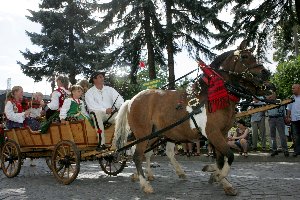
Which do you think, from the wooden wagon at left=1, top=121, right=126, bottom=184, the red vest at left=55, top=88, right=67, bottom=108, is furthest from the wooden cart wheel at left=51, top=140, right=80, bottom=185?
the red vest at left=55, top=88, right=67, bottom=108

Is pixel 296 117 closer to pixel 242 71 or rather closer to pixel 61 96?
pixel 242 71

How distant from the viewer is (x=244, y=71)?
611 cm

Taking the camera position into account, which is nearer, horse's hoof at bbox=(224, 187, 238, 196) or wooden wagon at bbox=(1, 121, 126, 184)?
horse's hoof at bbox=(224, 187, 238, 196)

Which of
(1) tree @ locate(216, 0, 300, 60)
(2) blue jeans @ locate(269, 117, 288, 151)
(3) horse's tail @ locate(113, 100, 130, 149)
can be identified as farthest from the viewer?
(1) tree @ locate(216, 0, 300, 60)

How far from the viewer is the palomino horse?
603 centimetres

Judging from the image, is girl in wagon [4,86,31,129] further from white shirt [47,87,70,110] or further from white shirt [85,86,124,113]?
white shirt [85,86,124,113]

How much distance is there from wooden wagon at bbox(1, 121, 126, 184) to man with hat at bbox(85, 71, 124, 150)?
304 mm

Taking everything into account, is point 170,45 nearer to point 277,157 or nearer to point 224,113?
point 277,157

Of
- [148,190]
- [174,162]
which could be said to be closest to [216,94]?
[148,190]

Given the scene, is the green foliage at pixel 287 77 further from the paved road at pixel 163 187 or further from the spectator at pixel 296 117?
the paved road at pixel 163 187

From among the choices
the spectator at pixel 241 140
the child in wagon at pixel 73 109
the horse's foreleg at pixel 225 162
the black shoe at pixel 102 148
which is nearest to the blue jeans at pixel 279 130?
the spectator at pixel 241 140

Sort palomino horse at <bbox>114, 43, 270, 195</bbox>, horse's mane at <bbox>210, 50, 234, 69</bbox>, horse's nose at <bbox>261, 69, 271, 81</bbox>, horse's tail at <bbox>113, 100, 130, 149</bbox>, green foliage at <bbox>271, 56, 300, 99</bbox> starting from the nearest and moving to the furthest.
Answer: horse's nose at <bbox>261, 69, 271, 81</bbox>
palomino horse at <bbox>114, 43, 270, 195</bbox>
horse's mane at <bbox>210, 50, 234, 69</bbox>
horse's tail at <bbox>113, 100, 130, 149</bbox>
green foliage at <bbox>271, 56, 300, 99</bbox>

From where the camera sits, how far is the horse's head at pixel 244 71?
5.96 meters

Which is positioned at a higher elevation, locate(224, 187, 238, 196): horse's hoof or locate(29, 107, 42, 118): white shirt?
locate(29, 107, 42, 118): white shirt
